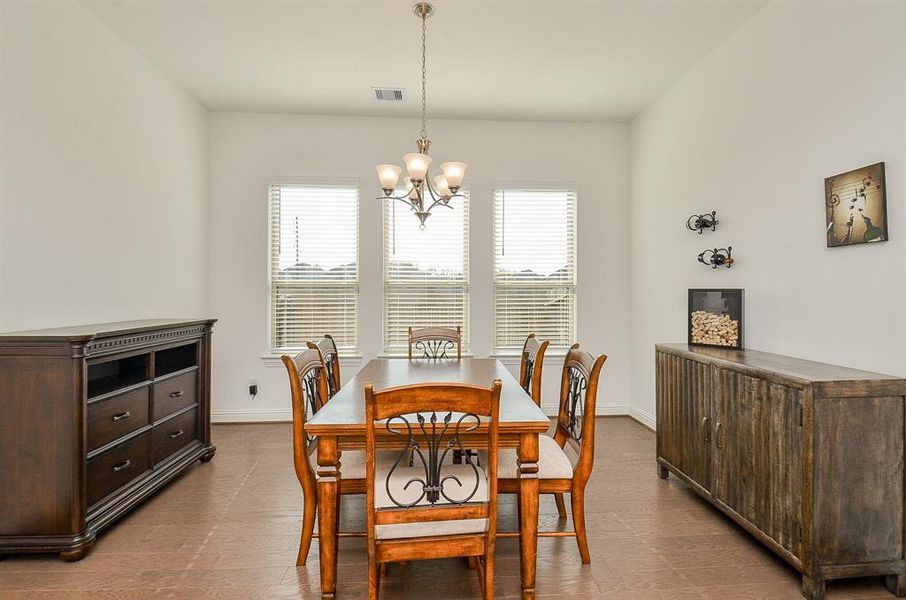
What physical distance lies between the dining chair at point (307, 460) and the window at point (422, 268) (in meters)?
2.39

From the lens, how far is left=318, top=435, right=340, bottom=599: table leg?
6.30 feet

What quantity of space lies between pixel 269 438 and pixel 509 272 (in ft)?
9.32

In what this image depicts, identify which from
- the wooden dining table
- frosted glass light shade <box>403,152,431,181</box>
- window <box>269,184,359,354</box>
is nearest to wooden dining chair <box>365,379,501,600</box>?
the wooden dining table

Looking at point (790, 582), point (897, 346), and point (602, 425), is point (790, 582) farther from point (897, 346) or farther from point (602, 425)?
point (602, 425)

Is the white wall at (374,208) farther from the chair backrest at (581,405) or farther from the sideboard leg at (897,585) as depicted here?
the sideboard leg at (897,585)

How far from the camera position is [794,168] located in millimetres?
2822

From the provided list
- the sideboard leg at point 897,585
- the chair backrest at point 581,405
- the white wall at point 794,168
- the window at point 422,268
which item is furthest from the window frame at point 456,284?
the sideboard leg at point 897,585

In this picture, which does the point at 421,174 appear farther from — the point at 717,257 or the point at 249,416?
the point at 249,416

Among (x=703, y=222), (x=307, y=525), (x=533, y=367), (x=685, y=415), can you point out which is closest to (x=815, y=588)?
(x=685, y=415)

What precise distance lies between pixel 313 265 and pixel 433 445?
348cm

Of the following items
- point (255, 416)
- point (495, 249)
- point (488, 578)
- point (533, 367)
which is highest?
point (495, 249)

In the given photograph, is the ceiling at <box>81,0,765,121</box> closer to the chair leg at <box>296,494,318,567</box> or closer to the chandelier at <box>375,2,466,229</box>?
the chandelier at <box>375,2,466,229</box>

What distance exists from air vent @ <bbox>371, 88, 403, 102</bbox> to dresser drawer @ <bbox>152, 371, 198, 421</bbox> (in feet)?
9.31

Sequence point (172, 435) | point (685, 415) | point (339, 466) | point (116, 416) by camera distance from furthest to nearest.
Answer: point (172, 435), point (685, 415), point (116, 416), point (339, 466)
